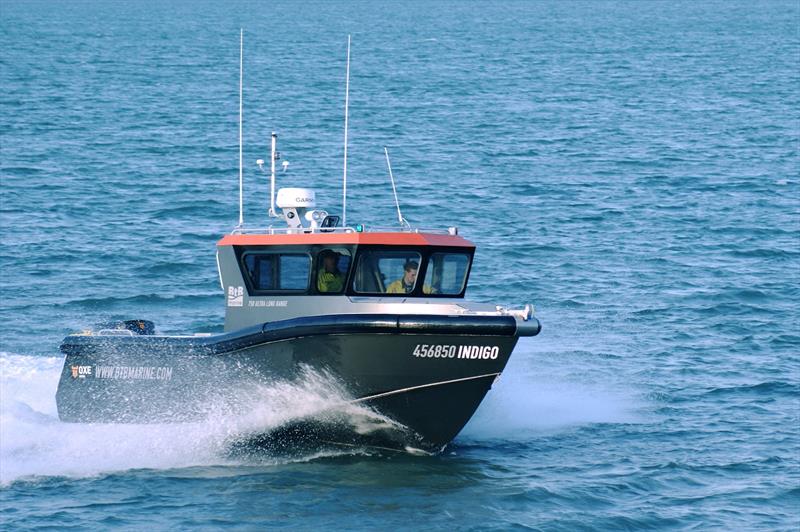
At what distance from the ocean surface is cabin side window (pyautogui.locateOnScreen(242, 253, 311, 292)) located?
4.69 ft

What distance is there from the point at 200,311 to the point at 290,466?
10.7 meters

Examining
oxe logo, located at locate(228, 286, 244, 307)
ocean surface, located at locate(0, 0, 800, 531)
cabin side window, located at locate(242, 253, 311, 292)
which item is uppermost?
cabin side window, located at locate(242, 253, 311, 292)

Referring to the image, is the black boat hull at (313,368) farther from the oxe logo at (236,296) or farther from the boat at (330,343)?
the oxe logo at (236,296)

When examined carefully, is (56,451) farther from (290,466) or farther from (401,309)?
(401,309)

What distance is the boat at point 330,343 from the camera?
1841cm

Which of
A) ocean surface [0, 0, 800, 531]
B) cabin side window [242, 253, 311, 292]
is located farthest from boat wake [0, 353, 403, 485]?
cabin side window [242, 253, 311, 292]

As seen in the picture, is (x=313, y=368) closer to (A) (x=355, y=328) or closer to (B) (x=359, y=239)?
(A) (x=355, y=328)

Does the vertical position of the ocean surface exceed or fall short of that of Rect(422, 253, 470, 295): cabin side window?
it falls short

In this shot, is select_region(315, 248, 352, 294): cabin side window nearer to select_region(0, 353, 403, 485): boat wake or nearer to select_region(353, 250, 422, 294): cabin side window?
select_region(353, 250, 422, 294): cabin side window

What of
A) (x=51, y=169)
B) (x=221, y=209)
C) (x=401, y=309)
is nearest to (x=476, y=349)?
(x=401, y=309)

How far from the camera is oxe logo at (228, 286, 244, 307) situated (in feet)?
65.0

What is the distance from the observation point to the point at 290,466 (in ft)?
62.2

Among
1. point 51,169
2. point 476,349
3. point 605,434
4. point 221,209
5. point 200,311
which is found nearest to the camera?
point 476,349

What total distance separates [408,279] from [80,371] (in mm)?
4806
